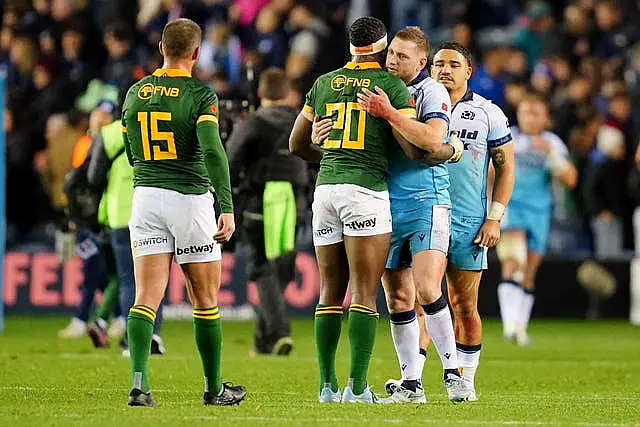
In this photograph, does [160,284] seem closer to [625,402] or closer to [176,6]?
[625,402]

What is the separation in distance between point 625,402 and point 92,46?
16.2 metres

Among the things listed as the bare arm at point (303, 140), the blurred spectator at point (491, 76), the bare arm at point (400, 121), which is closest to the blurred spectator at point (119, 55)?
the blurred spectator at point (491, 76)

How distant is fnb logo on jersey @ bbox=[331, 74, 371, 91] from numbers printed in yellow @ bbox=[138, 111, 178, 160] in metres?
1.07

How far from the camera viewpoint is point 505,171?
11297 millimetres

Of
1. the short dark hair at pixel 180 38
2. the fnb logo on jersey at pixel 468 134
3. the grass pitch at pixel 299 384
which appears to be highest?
the short dark hair at pixel 180 38

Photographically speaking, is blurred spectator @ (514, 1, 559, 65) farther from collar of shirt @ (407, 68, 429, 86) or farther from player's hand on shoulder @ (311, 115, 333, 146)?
player's hand on shoulder @ (311, 115, 333, 146)

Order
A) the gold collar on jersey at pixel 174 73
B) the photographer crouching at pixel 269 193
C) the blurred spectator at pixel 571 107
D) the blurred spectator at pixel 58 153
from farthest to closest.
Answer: the blurred spectator at pixel 571 107
the blurred spectator at pixel 58 153
the photographer crouching at pixel 269 193
the gold collar on jersey at pixel 174 73

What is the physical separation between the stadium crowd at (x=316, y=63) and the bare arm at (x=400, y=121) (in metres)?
11.3

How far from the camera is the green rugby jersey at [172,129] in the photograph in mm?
10031

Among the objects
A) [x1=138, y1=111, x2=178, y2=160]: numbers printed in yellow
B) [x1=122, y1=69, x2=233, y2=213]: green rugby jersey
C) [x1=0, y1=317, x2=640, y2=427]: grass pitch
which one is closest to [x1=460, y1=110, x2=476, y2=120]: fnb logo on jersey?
[x1=0, y1=317, x2=640, y2=427]: grass pitch

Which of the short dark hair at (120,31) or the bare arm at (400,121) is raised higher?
the short dark hair at (120,31)

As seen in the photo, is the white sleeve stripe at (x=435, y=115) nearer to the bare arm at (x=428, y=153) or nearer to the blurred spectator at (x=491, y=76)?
the bare arm at (x=428, y=153)

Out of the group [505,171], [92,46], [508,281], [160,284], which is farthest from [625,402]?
[92,46]

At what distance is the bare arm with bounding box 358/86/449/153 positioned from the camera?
396 inches
